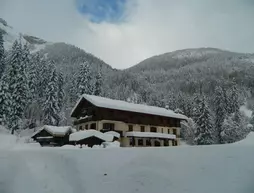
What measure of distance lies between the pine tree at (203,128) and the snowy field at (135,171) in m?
56.6

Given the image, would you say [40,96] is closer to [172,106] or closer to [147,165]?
[172,106]

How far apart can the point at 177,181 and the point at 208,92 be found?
127146mm

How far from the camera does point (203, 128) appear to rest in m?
67.2

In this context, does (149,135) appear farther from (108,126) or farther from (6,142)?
(6,142)

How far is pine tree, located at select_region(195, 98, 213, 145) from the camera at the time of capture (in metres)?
66.2

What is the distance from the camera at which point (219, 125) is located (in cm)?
7681

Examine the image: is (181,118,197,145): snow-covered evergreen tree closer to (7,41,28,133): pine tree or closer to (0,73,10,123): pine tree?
(7,41,28,133): pine tree

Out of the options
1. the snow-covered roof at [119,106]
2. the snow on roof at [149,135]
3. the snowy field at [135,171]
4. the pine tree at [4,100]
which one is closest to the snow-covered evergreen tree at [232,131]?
the snow on roof at [149,135]

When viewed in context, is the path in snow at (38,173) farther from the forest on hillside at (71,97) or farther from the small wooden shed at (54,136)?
the forest on hillside at (71,97)

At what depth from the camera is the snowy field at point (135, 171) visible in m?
9.84

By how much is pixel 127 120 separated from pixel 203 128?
26.2 m

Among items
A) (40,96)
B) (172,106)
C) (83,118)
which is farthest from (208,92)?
(83,118)

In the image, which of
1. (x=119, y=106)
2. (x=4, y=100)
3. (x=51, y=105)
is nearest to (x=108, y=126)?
(x=119, y=106)

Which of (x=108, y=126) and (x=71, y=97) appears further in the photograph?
(x=71, y=97)
